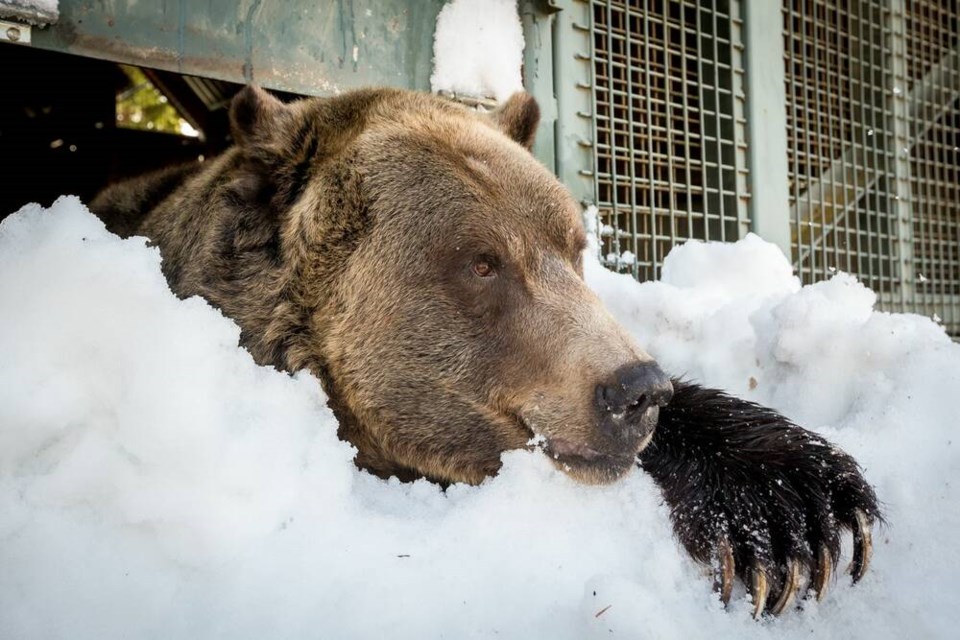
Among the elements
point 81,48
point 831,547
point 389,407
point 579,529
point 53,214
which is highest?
point 81,48

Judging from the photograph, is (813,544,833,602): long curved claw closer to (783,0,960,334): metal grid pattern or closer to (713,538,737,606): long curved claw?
(713,538,737,606): long curved claw

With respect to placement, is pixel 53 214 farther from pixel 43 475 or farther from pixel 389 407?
pixel 389 407

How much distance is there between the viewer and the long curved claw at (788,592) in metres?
1.75

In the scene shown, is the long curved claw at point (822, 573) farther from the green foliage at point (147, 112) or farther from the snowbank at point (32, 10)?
the green foliage at point (147, 112)

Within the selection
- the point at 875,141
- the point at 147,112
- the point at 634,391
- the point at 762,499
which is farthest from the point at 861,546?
the point at 147,112

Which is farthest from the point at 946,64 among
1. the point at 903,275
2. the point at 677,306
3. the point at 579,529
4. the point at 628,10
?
the point at 579,529

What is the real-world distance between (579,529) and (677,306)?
170 centimetres

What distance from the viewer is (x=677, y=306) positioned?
3246mm

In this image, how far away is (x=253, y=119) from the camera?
2287 millimetres

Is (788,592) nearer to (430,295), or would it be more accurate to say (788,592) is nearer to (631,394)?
(631,394)

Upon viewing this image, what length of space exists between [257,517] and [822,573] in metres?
1.33

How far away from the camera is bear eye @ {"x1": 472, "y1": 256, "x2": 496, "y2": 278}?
6.85ft

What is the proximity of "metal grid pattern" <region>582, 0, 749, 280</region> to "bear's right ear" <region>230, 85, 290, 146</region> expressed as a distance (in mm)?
2046

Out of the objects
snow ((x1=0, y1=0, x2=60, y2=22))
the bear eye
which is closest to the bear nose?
the bear eye
